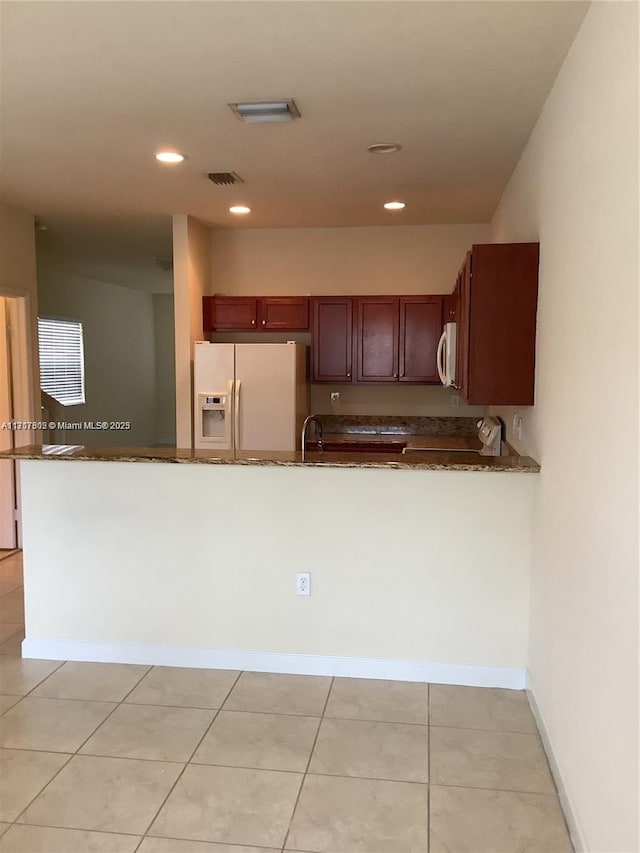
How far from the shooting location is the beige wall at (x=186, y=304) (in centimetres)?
507

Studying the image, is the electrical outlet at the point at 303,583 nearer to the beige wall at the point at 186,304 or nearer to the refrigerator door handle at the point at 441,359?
the refrigerator door handle at the point at 441,359

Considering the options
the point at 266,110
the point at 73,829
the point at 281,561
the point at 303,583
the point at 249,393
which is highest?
the point at 266,110

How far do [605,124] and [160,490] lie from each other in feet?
7.77

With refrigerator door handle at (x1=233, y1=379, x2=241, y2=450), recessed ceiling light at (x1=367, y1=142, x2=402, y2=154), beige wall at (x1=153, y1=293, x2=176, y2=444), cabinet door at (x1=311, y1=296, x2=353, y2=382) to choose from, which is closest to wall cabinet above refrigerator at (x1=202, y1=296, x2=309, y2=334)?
cabinet door at (x1=311, y1=296, x2=353, y2=382)

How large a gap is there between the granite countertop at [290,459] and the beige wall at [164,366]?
23.8 ft

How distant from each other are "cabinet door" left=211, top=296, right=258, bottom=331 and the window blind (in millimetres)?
2609

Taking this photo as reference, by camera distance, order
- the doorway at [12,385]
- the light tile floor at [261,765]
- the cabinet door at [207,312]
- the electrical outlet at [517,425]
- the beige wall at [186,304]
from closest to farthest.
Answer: the light tile floor at [261,765] → the electrical outlet at [517,425] → the doorway at [12,385] → the beige wall at [186,304] → the cabinet door at [207,312]

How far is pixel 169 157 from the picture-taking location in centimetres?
349

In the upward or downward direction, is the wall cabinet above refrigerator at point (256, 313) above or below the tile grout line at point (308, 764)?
above

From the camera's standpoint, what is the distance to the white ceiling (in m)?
2.12

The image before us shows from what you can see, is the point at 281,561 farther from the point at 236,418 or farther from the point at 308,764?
the point at 236,418

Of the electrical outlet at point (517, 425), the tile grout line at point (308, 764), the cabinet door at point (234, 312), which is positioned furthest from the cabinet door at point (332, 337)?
the tile grout line at point (308, 764)

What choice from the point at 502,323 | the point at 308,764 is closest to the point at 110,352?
the point at 502,323

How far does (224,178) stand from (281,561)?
2.30 meters
